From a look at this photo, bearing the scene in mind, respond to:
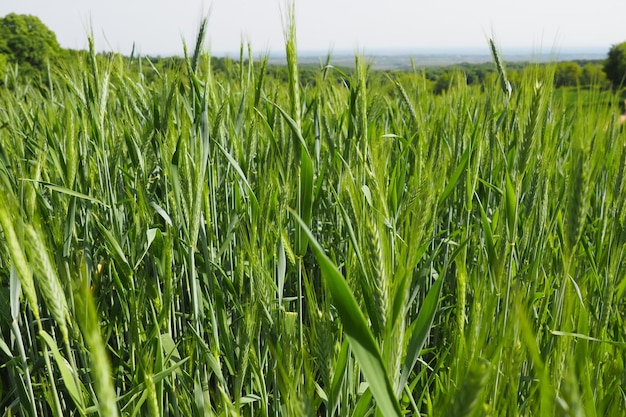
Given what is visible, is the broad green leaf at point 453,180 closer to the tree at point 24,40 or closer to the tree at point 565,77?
the tree at point 565,77

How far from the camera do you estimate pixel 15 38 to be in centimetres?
1959

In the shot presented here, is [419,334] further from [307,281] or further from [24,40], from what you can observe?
[24,40]

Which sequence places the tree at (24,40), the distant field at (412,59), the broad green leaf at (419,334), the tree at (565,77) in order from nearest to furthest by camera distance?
the broad green leaf at (419,334) → the distant field at (412,59) → the tree at (565,77) → the tree at (24,40)

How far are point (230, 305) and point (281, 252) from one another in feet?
1.21

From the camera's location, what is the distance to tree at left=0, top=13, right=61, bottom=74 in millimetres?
19094

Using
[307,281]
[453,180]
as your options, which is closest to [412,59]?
[453,180]

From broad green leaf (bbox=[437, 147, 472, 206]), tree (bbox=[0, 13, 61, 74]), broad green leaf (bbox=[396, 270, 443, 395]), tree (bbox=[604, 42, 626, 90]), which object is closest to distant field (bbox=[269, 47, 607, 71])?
broad green leaf (bbox=[437, 147, 472, 206])

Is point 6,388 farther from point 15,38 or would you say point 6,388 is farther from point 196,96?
point 15,38

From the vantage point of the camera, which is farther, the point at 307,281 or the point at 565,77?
the point at 565,77

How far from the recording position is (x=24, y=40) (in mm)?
19656

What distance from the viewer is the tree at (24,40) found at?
19094 millimetres

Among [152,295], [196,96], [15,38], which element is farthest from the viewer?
[15,38]

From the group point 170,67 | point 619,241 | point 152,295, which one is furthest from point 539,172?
point 170,67

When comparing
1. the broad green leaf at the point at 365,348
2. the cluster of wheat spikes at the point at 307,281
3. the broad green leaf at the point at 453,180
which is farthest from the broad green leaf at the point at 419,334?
the broad green leaf at the point at 453,180
